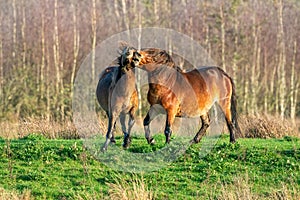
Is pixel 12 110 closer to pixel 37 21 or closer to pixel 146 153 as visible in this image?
pixel 37 21

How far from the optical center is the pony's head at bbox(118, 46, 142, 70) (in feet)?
42.3

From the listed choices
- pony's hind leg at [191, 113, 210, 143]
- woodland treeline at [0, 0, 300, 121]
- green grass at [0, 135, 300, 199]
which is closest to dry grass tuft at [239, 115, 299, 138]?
pony's hind leg at [191, 113, 210, 143]

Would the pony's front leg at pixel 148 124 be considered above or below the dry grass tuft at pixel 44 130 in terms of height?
above

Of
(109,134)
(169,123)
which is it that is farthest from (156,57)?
(109,134)

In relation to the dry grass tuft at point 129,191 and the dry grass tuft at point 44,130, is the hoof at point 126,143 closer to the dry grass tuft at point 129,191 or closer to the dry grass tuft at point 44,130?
the dry grass tuft at point 129,191

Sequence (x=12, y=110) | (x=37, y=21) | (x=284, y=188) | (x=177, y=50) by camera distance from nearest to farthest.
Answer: (x=284, y=188), (x=12, y=110), (x=177, y=50), (x=37, y=21)

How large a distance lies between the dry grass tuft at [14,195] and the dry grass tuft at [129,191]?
1.44 meters

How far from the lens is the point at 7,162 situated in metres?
13.1

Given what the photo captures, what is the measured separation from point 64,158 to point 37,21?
29982 mm

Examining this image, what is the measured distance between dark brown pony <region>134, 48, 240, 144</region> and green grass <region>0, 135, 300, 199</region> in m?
0.98

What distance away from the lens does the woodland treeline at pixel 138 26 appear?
34781mm

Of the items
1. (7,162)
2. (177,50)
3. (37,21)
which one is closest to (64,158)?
(7,162)

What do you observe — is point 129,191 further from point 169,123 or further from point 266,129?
point 266,129

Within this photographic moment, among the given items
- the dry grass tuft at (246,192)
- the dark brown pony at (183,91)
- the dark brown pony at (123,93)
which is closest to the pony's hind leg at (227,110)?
the dark brown pony at (183,91)
